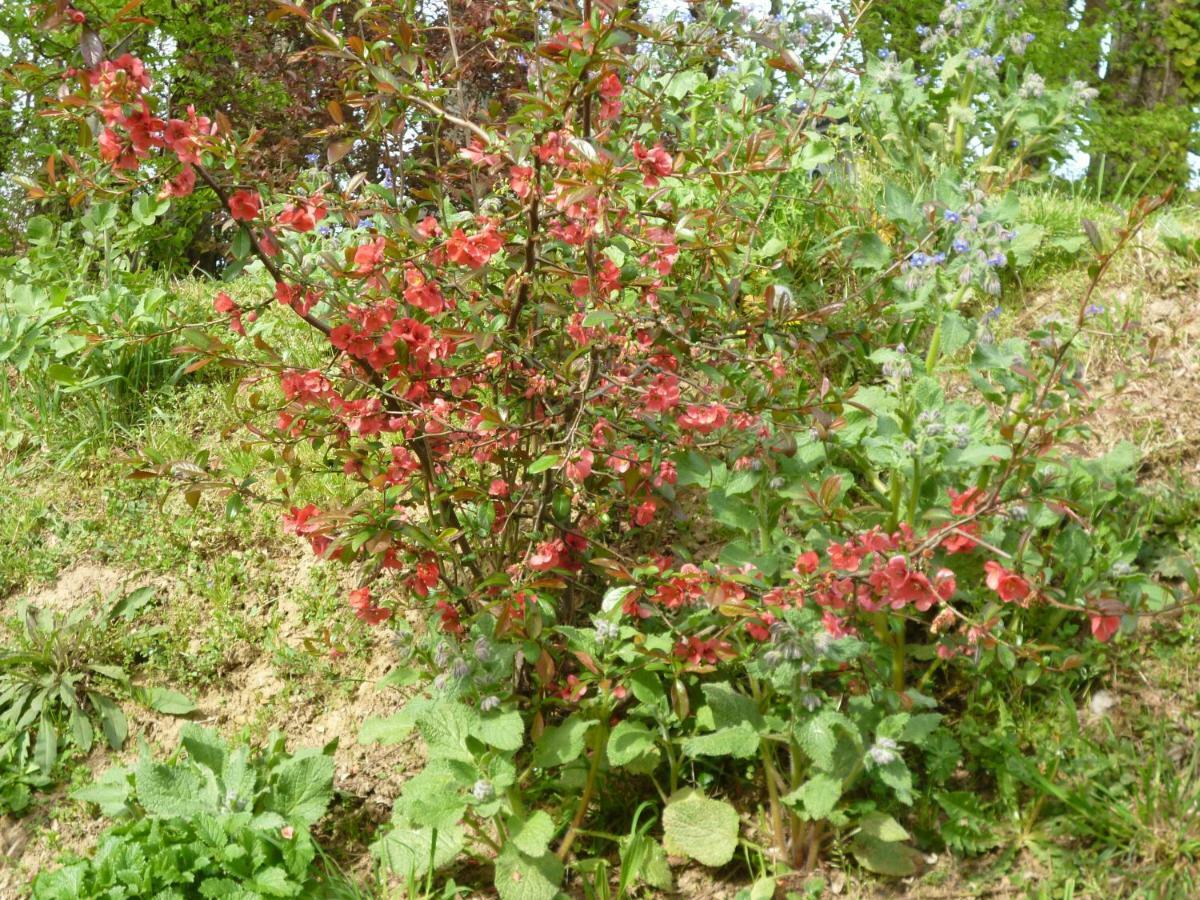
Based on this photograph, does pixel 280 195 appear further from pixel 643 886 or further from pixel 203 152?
pixel 643 886

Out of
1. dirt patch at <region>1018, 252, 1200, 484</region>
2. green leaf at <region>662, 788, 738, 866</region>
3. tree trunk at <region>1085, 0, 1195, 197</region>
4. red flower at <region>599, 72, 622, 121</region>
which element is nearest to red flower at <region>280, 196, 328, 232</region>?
red flower at <region>599, 72, 622, 121</region>

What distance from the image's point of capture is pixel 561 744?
253 cm

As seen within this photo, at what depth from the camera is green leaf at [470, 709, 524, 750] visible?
7.78 feet

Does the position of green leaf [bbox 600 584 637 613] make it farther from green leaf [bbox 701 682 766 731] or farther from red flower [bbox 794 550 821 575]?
red flower [bbox 794 550 821 575]

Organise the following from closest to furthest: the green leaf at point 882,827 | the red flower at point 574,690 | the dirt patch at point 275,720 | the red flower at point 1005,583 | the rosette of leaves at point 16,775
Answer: the red flower at point 1005,583, the green leaf at point 882,827, the red flower at point 574,690, the dirt patch at point 275,720, the rosette of leaves at point 16,775

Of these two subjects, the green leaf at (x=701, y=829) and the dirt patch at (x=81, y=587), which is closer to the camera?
the green leaf at (x=701, y=829)

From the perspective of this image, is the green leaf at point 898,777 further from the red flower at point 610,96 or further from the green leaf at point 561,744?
the red flower at point 610,96

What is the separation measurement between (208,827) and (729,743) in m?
1.27

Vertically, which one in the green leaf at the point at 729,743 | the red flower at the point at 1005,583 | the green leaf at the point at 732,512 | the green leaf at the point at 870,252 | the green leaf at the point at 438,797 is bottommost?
the green leaf at the point at 438,797

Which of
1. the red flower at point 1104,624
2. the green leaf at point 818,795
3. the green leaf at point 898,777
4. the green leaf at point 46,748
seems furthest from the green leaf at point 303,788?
the red flower at point 1104,624

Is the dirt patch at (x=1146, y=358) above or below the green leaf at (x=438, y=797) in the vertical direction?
above

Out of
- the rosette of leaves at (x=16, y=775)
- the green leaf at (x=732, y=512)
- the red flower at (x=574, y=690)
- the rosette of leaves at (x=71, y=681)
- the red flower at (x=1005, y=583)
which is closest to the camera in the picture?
the red flower at (x=1005, y=583)

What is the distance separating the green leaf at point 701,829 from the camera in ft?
8.21

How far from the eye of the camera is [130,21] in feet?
7.22
